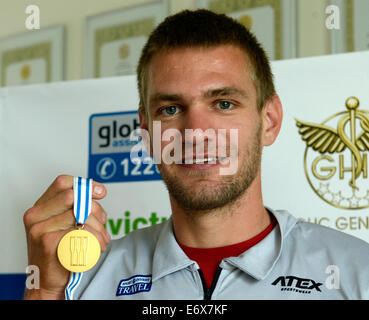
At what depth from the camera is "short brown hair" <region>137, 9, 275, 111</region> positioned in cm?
100

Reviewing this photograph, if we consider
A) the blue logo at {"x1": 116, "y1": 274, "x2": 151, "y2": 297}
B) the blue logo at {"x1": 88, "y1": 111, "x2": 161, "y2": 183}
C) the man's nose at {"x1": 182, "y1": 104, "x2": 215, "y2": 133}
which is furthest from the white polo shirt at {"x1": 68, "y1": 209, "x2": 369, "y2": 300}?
the blue logo at {"x1": 88, "y1": 111, "x2": 161, "y2": 183}

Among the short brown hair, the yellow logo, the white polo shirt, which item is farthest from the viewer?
the yellow logo

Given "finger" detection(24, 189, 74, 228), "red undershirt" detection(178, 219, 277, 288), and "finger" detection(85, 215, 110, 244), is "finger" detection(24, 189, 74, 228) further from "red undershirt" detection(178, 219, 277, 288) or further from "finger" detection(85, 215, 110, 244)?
"red undershirt" detection(178, 219, 277, 288)

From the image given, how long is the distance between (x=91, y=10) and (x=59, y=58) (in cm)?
21

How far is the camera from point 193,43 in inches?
Result: 39.3

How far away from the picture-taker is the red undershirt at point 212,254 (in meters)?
0.96

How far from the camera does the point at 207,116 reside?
932mm

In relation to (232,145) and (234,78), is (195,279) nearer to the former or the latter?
(232,145)

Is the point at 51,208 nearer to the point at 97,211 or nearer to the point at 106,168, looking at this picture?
the point at 97,211

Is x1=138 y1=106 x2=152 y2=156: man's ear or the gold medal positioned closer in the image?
the gold medal

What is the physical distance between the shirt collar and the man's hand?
0.18m

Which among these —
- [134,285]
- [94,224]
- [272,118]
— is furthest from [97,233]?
[272,118]

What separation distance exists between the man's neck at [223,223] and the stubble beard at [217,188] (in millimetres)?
17
